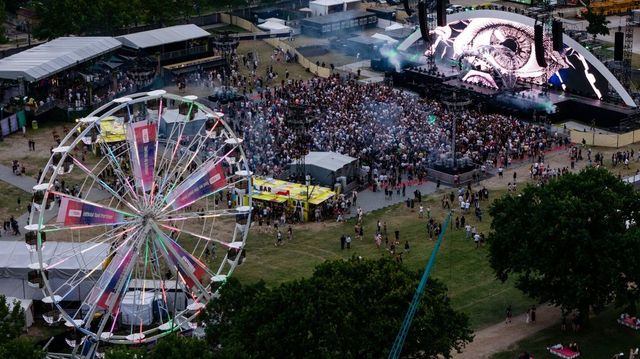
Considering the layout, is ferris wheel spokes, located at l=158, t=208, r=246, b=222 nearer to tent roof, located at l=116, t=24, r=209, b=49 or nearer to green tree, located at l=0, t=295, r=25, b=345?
green tree, located at l=0, t=295, r=25, b=345

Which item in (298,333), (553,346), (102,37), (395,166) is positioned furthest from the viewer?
(102,37)

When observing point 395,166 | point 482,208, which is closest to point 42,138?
point 395,166

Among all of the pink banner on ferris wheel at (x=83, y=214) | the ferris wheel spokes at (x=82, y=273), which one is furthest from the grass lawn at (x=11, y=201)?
the pink banner on ferris wheel at (x=83, y=214)

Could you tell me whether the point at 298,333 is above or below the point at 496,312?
above

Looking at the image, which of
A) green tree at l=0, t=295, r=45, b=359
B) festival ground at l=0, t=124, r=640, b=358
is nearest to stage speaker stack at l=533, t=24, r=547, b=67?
festival ground at l=0, t=124, r=640, b=358

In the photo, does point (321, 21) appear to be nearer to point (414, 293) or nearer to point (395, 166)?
point (395, 166)
